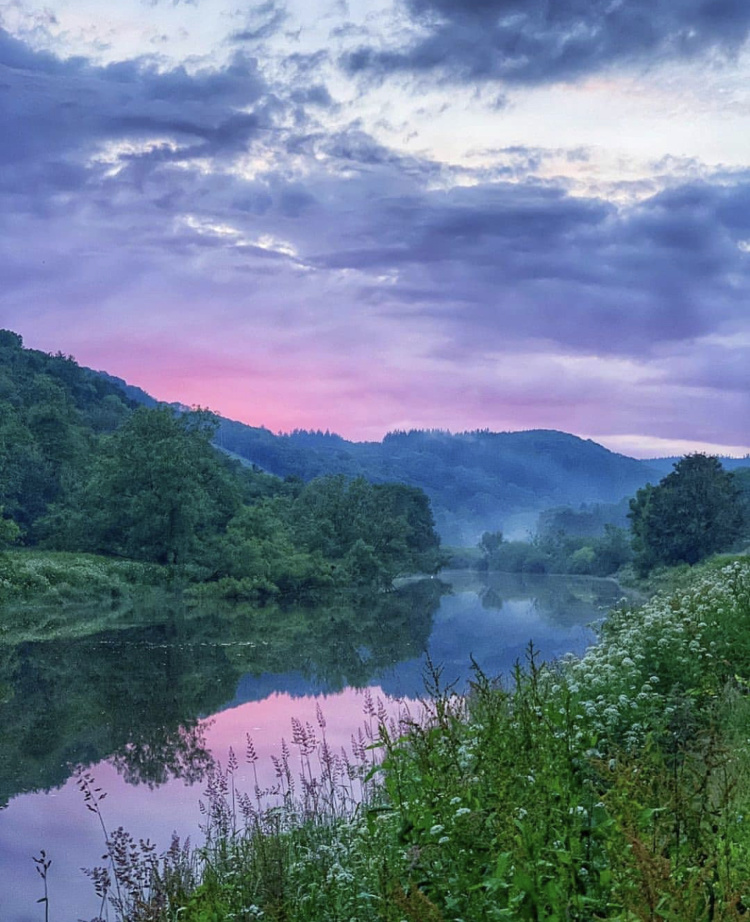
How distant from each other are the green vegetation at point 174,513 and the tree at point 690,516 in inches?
731

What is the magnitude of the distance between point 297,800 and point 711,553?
176 feet

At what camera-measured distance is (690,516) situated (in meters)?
61.5

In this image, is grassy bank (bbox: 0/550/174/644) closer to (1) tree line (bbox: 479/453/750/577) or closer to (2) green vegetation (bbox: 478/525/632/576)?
(1) tree line (bbox: 479/453/750/577)

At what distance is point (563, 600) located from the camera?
53125 mm

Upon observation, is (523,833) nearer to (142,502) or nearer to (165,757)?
(165,757)

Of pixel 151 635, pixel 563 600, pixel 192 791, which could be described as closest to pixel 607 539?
pixel 563 600

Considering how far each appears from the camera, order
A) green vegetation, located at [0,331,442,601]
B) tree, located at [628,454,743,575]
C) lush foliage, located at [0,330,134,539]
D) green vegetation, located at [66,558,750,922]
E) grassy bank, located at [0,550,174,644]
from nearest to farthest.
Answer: green vegetation, located at [66,558,750,922] → grassy bank, located at [0,550,174,644] → green vegetation, located at [0,331,442,601] → tree, located at [628,454,743,575] → lush foliage, located at [0,330,134,539]

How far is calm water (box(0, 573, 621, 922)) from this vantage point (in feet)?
34.1

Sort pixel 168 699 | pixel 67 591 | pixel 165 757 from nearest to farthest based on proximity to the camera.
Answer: pixel 165 757 → pixel 168 699 → pixel 67 591

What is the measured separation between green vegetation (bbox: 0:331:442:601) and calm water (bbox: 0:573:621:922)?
13658 mm

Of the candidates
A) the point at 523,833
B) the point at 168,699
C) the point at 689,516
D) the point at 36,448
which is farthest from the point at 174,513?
the point at 523,833

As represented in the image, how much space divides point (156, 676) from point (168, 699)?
2.88 meters

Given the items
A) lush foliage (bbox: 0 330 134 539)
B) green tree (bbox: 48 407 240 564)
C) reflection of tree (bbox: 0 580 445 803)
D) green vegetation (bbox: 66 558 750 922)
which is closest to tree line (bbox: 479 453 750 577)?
reflection of tree (bbox: 0 580 445 803)

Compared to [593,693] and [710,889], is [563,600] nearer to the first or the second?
[593,693]
